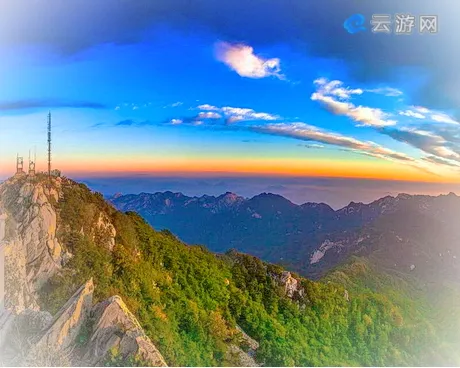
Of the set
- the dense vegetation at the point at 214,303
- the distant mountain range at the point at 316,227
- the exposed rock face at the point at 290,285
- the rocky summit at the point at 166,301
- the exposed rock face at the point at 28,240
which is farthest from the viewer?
the distant mountain range at the point at 316,227

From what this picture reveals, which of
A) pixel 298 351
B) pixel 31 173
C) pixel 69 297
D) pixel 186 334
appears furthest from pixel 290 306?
pixel 31 173

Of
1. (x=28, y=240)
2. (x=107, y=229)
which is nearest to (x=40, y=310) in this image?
(x=28, y=240)

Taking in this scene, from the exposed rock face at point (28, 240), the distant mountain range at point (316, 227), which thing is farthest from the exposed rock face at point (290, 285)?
the exposed rock face at point (28, 240)

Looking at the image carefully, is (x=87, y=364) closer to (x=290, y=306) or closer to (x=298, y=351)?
(x=298, y=351)

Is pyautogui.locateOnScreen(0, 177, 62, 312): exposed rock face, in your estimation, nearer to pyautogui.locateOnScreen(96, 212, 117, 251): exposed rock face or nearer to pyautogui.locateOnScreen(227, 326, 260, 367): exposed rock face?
pyautogui.locateOnScreen(96, 212, 117, 251): exposed rock face

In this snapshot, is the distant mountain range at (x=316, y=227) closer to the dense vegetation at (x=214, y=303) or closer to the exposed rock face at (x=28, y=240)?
the dense vegetation at (x=214, y=303)
